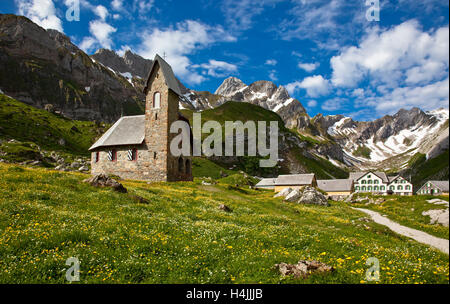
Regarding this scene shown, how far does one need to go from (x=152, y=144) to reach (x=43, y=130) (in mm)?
108579

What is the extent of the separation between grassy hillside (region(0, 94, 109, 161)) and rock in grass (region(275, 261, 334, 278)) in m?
118

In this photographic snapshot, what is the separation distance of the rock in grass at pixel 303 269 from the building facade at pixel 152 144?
4207 centimetres

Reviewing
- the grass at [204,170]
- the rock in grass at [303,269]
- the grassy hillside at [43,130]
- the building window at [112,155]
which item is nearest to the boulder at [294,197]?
the rock in grass at [303,269]

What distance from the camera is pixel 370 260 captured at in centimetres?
1033

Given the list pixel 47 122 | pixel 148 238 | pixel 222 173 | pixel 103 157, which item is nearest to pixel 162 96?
pixel 103 157

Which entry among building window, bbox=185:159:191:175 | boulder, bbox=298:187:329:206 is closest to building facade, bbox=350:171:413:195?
boulder, bbox=298:187:329:206

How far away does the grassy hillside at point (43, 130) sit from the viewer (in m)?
110

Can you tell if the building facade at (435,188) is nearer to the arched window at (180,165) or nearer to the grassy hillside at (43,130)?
the arched window at (180,165)

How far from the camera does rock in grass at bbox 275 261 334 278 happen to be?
8.29 m

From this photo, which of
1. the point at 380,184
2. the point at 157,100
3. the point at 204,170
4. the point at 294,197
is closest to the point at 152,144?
the point at 157,100

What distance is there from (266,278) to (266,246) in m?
4.36

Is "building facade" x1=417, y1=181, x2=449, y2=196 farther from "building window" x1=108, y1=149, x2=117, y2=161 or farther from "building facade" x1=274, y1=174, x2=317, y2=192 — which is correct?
"building window" x1=108, y1=149, x2=117, y2=161

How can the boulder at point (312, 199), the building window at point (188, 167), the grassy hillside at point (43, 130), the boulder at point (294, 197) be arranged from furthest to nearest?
the grassy hillside at point (43, 130) → the building window at point (188, 167) → the boulder at point (294, 197) → the boulder at point (312, 199)
